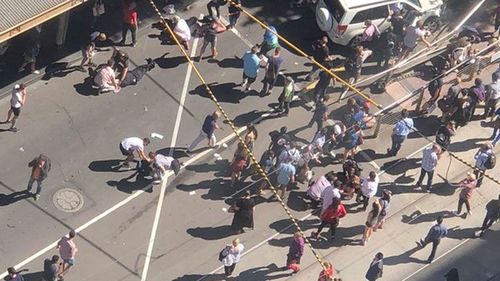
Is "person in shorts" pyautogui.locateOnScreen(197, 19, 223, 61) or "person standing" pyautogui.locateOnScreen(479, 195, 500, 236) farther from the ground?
"person in shorts" pyautogui.locateOnScreen(197, 19, 223, 61)

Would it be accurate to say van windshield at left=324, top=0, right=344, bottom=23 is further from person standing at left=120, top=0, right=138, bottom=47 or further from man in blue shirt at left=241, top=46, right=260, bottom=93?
person standing at left=120, top=0, right=138, bottom=47

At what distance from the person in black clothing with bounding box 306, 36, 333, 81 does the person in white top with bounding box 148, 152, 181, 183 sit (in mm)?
5461

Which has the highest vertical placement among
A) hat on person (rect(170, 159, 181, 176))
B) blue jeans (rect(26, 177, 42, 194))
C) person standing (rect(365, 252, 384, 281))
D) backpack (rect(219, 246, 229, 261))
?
blue jeans (rect(26, 177, 42, 194))

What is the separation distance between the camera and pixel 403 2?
105ft

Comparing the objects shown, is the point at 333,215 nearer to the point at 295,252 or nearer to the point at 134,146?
the point at 295,252

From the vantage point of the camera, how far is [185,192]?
28.3 metres

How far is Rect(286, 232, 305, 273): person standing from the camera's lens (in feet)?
85.0

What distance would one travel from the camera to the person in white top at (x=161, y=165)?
2791 cm

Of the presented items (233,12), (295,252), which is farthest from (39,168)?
(233,12)

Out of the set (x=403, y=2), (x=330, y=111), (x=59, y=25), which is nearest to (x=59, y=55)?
(x=59, y=25)

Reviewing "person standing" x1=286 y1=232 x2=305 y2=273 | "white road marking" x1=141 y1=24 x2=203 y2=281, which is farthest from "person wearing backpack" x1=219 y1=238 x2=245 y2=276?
"white road marking" x1=141 y1=24 x2=203 y2=281

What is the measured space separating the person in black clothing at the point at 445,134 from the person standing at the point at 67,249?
10443 millimetres

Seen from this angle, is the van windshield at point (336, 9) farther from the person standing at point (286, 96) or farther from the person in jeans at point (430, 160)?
the person in jeans at point (430, 160)

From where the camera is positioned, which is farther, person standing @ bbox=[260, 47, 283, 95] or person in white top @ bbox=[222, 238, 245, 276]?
person standing @ bbox=[260, 47, 283, 95]
